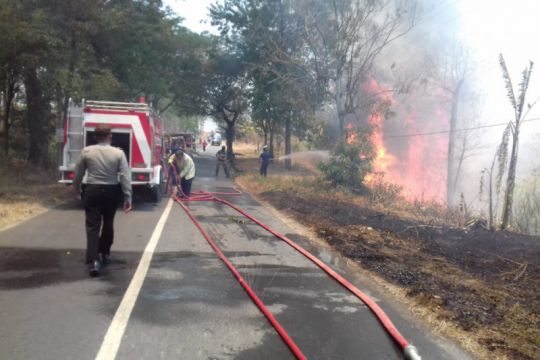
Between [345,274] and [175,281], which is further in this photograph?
[345,274]

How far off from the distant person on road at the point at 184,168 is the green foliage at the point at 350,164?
6.55 metres

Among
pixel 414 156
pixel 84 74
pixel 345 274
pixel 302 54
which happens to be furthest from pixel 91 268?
pixel 414 156

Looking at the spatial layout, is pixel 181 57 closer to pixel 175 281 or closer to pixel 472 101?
pixel 472 101

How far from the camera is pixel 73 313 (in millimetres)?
4246

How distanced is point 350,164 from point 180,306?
45.8 feet

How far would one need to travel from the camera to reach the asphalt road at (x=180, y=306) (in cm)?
368

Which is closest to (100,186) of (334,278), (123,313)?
(123,313)

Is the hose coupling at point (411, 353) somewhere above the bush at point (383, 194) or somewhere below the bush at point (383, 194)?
below

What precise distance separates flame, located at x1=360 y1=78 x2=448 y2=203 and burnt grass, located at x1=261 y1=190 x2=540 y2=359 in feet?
56.5

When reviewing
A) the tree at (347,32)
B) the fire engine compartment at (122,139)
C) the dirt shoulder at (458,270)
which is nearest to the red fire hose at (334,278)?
the dirt shoulder at (458,270)

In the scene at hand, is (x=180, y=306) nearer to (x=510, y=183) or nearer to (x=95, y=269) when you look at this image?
(x=95, y=269)

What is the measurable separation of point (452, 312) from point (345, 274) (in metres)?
1.67

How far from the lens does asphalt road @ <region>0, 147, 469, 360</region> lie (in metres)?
3.68

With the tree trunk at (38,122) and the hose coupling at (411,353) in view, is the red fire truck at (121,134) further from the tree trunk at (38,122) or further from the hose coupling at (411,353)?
the hose coupling at (411,353)
